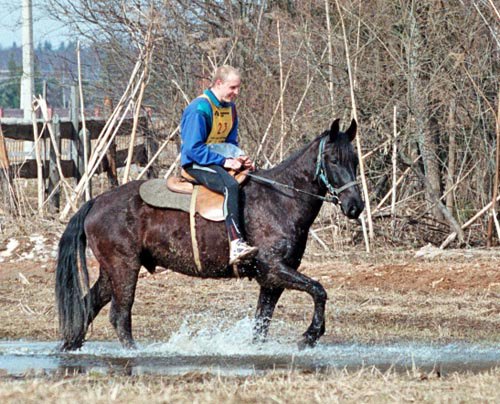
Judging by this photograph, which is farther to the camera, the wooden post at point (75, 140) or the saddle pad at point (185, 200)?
the wooden post at point (75, 140)

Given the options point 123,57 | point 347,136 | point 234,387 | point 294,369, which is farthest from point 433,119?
point 234,387

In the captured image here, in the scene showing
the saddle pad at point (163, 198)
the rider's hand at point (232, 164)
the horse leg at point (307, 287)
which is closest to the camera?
the horse leg at point (307, 287)

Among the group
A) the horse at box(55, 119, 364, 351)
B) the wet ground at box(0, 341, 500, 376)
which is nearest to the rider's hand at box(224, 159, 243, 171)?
the horse at box(55, 119, 364, 351)

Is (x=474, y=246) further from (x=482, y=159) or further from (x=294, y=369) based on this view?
(x=294, y=369)

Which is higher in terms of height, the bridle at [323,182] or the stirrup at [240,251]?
the bridle at [323,182]

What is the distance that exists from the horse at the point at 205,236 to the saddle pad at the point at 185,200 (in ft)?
0.21

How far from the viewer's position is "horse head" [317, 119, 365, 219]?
31.4 ft

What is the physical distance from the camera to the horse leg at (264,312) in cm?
988

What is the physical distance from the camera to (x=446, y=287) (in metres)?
14.0

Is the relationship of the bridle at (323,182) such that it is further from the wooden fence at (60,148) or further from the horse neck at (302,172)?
the wooden fence at (60,148)

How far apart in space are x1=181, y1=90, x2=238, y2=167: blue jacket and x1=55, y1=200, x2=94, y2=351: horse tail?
3.59 feet

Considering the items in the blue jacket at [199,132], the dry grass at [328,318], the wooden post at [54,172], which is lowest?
the dry grass at [328,318]

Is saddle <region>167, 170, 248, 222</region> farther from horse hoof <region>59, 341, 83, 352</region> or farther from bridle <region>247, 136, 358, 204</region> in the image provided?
horse hoof <region>59, 341, 83, 352</region>

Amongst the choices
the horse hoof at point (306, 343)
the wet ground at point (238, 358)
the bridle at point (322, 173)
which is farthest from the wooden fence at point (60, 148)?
the horse hoof at point (306, 343)
